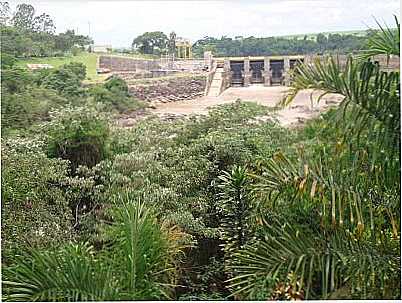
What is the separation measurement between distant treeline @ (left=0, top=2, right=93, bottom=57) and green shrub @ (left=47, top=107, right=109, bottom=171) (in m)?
0.30

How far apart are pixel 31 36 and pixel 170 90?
693 mm

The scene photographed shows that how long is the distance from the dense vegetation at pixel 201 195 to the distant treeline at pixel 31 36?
0.10 m

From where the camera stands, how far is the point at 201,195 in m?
3.10

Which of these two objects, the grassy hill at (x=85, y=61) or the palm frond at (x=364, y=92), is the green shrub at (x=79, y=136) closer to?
the grassy hill at (x=85, y=61)

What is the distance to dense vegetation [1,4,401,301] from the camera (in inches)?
108

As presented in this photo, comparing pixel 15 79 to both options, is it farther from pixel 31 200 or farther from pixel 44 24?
pixel 31 200

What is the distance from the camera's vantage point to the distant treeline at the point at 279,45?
290 cm

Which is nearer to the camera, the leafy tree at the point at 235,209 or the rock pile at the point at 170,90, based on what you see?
the leafy tree at the point at 235,209

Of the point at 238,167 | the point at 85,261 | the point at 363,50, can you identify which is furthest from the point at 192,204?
the point at 363,50

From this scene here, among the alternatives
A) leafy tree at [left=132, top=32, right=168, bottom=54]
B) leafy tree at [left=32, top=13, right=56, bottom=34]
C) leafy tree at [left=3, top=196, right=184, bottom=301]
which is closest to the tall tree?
leafy tree at [left=32, top=13, right=56, bottom=34]

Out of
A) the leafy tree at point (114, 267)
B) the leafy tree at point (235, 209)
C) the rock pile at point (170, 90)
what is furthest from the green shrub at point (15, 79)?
the leafy tree at point (235, 209)

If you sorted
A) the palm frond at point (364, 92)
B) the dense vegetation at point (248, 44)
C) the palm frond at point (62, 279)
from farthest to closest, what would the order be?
1. the dense vegetation at point (248, 44)
2. the palm frond at point (62, 279)
3. the palm frond at point (364, 92)

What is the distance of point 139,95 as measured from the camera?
3129 mm

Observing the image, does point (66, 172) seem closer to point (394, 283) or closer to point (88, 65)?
point (88, 65)
